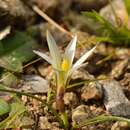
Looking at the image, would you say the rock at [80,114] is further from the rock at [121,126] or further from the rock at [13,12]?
the rock at [13,12]

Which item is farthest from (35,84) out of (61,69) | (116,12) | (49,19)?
(116,12)

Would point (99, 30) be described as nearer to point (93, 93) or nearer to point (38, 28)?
point (38, 28)

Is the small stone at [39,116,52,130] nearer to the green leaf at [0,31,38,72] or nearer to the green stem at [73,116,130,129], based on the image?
the green stem at [73,116,130,129]

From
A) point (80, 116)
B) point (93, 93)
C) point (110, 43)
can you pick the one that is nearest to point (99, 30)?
point (110, 43)

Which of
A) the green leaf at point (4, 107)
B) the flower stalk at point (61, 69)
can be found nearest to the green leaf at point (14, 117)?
the green leaf at point (4, 107)

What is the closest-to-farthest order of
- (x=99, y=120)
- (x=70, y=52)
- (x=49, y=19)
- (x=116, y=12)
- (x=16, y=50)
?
(x=99, y=120)
(x=70, y=52)
(x=16, y=50)
(x=49, y=19)
(x=116, y=12)

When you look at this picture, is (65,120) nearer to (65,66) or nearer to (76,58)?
(65,66)
